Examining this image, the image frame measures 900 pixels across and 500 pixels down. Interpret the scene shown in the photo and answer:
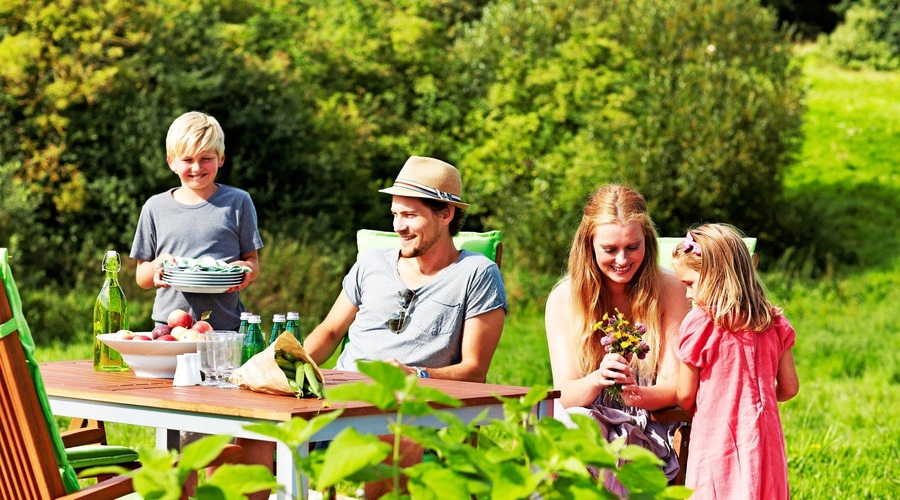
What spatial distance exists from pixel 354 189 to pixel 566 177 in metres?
2.88

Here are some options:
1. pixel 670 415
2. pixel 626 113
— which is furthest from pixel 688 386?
pixel 626 113

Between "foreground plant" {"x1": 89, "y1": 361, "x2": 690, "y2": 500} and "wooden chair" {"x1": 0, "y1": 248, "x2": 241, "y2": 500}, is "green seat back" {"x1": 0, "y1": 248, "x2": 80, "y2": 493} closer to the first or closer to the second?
"wooden chair" {"x1": 0, "y1": 248, "x2": 241, "y2": 500}

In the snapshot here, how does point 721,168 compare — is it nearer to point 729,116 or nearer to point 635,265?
point 729,116

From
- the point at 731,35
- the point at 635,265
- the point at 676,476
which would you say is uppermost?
the point at 731,35

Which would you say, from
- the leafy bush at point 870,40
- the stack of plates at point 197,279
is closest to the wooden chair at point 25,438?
the stack of plates at point 197,279

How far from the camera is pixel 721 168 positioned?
46.6 ft

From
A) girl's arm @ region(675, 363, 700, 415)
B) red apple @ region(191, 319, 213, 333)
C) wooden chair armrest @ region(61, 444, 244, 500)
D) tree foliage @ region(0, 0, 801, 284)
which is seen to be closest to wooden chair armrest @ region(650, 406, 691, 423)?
girl's arm @ region(675, 363, 700, 415)

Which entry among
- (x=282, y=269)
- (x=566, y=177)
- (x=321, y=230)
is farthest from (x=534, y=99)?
(x=282, y=269)

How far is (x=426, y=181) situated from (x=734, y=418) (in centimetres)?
132

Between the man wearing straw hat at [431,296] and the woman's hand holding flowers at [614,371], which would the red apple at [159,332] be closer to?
the man wearing straw hat at [431,296]

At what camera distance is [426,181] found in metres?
3.79

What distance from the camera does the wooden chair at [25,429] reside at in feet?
7.29

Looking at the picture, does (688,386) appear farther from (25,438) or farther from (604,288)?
(25,438)

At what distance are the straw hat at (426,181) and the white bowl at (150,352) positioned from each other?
996 mm
